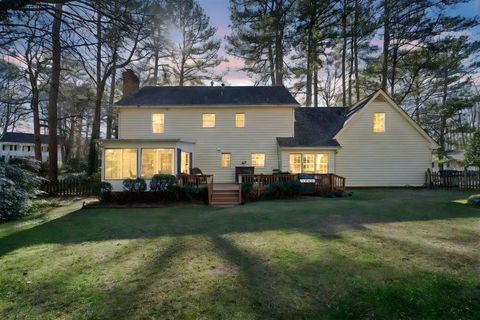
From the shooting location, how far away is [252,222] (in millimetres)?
8508

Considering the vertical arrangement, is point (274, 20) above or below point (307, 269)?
above

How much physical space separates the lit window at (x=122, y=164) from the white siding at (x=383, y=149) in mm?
13034

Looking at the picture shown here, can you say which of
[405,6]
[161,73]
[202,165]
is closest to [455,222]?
[202,165]

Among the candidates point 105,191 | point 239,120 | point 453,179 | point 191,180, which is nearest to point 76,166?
point 105,191

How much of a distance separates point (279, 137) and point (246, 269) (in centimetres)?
1434

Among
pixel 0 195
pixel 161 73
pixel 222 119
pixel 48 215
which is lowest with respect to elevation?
pixel 48 215

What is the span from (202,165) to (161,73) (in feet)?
48.0

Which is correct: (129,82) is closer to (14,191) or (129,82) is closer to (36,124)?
(36,124)

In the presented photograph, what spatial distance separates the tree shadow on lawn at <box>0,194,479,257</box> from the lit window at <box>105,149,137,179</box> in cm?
386

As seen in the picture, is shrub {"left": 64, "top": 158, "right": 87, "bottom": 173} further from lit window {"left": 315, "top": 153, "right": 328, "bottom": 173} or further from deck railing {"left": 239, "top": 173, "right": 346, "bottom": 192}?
lit window {"left": 315, "top": 153, "right": 328, "bottom": 173}

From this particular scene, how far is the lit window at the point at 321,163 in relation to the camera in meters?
17.8

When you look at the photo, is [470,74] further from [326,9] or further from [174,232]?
[174,232]

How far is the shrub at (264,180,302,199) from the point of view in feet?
45.0

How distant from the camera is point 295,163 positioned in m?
17.9
